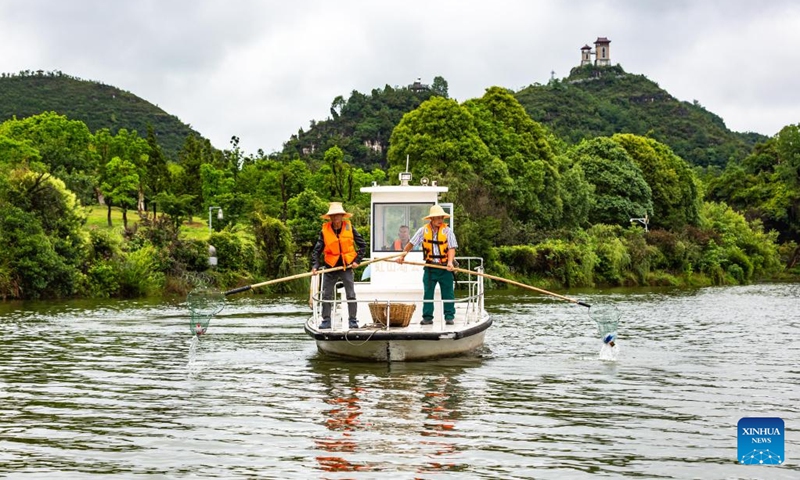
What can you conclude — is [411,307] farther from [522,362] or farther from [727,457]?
[727,457]

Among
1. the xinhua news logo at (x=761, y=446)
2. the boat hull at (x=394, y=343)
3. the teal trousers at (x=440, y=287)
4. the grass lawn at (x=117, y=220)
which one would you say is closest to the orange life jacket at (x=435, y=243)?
the teal trousers at (x=440, y=287)

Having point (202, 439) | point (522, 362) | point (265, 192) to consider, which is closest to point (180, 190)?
point (265, 192)

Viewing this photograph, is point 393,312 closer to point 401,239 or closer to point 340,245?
point 340,245

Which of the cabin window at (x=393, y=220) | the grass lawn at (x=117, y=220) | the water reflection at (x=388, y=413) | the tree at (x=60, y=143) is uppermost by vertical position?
the tree at (x=60, y=143)

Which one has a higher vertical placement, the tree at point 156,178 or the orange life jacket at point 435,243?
the tree at point 156,178

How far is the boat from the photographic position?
71.3 feet

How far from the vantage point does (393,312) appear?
22.0m

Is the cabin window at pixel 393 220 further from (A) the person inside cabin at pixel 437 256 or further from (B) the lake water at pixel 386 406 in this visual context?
(B) the lake water at pixel 386 406

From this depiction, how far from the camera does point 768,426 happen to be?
554 inches

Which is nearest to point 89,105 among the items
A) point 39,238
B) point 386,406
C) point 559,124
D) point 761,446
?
point 559,124

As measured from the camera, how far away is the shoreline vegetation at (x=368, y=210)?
4929cm

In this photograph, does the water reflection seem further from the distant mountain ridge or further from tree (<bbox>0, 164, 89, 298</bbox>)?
the distant mountain ridge

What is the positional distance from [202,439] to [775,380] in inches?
464

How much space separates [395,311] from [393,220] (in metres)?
4.48
